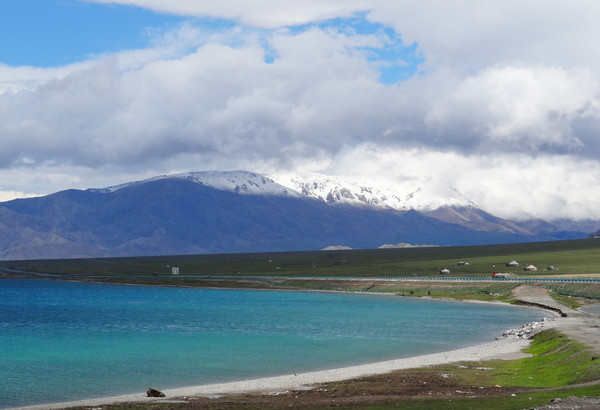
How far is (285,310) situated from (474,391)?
87115 mm

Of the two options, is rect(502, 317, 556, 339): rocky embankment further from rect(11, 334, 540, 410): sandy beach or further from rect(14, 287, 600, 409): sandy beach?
rect(11, 334, 540, 410): sandy beach

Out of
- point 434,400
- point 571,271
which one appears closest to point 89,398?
point 434,400

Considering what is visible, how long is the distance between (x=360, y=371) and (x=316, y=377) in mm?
4400

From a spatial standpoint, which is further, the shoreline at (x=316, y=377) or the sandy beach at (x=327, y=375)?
the sandy beach at (x=327, y=375)

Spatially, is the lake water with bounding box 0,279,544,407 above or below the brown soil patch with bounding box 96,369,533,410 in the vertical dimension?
below

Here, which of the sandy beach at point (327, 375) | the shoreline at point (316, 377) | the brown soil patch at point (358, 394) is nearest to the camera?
the brown soil patch at point (358, 394)

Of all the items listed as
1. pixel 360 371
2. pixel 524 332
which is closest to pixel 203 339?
pixel 360 371

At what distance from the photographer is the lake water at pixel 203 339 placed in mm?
55531

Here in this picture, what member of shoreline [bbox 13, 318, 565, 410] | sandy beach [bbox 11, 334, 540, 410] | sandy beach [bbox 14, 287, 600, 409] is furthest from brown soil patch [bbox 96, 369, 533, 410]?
sandy beach [bbox 11, 334, 540, 410]

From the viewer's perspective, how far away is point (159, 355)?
67812mm

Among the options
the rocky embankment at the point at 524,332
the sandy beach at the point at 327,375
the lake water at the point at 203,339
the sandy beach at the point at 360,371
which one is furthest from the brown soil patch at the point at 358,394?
the rocky embankment at the point at 524,332

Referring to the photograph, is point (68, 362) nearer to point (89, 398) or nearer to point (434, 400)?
point (89, 398)

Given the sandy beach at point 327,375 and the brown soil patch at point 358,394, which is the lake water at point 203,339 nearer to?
the sandy beach at point 327,375

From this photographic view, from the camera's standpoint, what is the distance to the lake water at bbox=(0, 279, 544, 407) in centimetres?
5553
